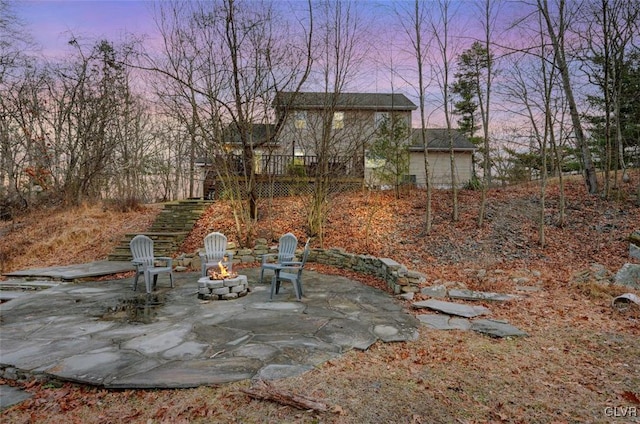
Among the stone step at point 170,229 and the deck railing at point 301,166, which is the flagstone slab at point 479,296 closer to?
the deck railing at point 301,166

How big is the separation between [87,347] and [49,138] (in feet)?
45.3

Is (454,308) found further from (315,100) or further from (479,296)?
(315,100)

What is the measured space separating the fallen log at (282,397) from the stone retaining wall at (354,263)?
3.34 meters

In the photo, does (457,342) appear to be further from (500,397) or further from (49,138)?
(49,138)

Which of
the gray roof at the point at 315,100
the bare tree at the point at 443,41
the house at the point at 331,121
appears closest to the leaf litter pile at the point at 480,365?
the house at the point at 331,121

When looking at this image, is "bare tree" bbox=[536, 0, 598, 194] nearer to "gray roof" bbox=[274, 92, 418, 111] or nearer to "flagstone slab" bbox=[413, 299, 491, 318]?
"gray roof" bbox=[274, 92, 418, 111]

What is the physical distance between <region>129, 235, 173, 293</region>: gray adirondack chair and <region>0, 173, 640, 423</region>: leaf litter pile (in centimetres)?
294

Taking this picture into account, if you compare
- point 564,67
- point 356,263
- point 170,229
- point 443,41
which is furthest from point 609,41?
point 170,229

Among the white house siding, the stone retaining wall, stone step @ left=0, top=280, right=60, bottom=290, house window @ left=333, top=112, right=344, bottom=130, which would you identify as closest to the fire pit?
the stone retaining wall

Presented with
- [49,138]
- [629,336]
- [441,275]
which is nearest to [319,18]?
[441,275]

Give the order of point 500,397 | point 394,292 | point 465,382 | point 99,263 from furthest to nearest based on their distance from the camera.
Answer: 1. point 99,263
2. point 394,292
3. point 465,382
4. point 500,397

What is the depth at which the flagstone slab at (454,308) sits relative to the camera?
13.9 feet

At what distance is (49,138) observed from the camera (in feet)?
43.9

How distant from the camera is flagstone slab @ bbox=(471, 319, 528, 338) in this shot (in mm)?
3549
